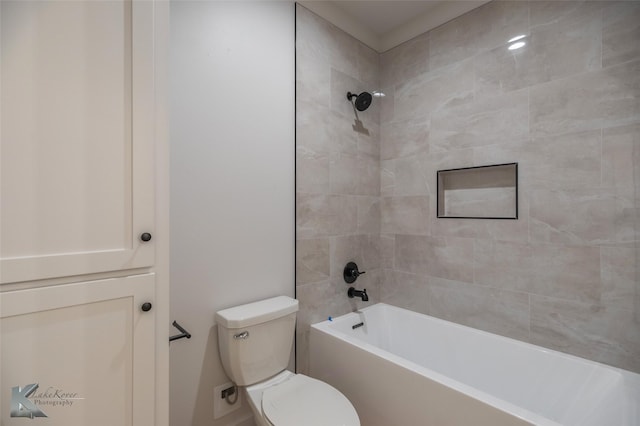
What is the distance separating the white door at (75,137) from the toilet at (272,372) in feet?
2.29

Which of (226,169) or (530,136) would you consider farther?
(530,136)

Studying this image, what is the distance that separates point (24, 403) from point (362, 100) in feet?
7.04

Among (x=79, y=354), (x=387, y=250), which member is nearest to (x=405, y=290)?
(x=387, y=250)

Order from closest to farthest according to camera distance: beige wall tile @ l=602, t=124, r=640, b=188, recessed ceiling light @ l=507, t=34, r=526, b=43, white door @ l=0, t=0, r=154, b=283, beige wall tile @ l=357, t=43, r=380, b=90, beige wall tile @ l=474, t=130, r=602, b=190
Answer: white door @ l=0, t=0, r=154, b=283, beige wall tile @ l=602, t=124, r=640, b=188, beige wall tile @ l=474, t=130, r=602, b=190, recessed ceiling light @ l=507, t=34, r=526, b=43, beige wall tile @ l=357, t=43, r=380, b=90

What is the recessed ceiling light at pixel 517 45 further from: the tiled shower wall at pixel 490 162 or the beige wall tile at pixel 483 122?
the beige wall tile at pixel 483 122

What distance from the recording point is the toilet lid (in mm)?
1209

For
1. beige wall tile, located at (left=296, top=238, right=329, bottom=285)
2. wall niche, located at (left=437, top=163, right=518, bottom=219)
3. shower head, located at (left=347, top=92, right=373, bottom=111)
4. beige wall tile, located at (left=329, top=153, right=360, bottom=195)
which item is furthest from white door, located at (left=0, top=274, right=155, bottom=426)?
wall niche, located at (left=437, top=163, right=518, bottom=219)

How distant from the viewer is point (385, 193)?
2.38m

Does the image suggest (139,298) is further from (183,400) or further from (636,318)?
(636,318)

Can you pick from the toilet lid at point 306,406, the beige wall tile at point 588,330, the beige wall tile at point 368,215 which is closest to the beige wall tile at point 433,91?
the beige wall tile at point 368,215

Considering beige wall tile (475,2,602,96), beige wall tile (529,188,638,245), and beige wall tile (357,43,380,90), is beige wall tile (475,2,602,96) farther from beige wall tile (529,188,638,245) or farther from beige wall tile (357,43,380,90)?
beige wall tile (357,43,380,90)

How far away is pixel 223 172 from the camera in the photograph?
5.05ft

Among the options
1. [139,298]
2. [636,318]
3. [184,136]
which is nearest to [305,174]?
[184,136]

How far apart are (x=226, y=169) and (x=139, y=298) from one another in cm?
82
